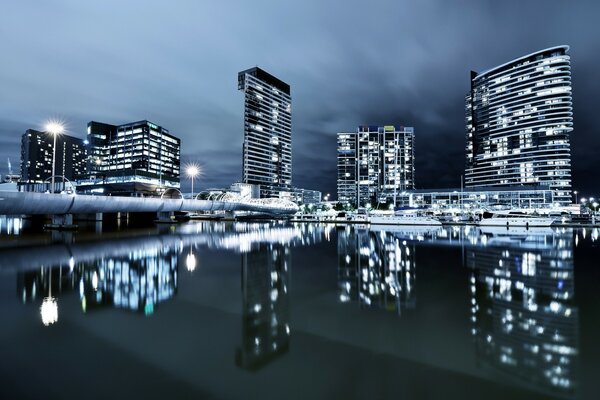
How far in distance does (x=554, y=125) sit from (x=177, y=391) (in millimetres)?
186875

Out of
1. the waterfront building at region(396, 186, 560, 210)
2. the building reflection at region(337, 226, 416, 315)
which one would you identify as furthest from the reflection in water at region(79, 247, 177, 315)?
the waterfront building at region(396, 186, 560, 210)

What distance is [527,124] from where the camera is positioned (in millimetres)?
152125

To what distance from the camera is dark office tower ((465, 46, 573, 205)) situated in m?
144

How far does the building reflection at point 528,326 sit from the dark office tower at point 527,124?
14937 cm

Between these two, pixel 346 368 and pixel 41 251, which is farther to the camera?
pixel 41 251

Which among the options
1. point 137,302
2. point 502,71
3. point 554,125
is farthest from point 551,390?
point 502,71

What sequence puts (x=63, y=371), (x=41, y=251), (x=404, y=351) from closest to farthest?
1. (x=63, y=371)
2. (x=404, y=351)
3. (x=41, y=251)

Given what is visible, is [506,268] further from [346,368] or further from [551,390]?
[346,368]

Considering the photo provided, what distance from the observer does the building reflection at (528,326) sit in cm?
559

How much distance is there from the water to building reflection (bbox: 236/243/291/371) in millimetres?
51

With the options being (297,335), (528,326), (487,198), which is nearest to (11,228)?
(297,335)

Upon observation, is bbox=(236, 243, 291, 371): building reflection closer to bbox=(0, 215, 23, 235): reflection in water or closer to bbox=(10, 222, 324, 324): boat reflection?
bbox=(10, 222, 324, 324): boat reflection

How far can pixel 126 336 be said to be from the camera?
23.4 feet

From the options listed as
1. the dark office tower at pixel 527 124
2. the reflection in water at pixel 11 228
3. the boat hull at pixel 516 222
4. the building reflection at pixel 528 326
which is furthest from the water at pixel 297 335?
the dark office tower at pixel 527 124
